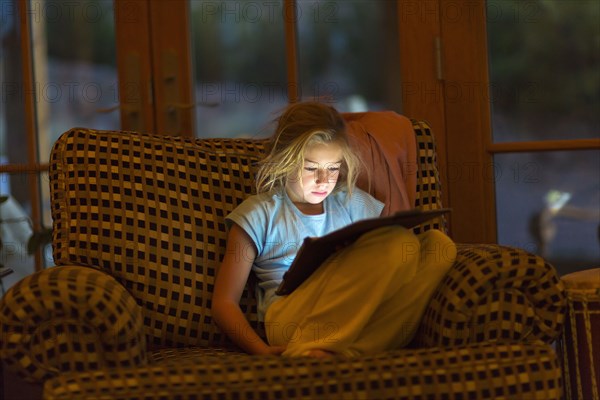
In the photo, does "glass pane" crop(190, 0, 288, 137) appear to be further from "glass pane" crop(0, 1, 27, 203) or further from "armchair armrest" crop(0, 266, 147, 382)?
"armchair armrest" crop(0, 266, 147, 382)

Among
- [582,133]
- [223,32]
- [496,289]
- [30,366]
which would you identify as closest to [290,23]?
[223,32]

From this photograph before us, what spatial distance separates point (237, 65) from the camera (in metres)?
2.95

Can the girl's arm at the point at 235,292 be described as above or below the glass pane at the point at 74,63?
below

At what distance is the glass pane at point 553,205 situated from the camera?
8.80 ft

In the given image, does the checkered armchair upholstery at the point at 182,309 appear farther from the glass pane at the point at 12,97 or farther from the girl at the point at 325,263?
the glass pane at the point at 12,97

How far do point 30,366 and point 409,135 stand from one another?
1164 mm

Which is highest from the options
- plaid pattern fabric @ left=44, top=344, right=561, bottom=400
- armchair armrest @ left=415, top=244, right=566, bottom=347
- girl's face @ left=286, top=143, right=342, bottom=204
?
girl's face @ left=286, top=143, right=342, bottom=204

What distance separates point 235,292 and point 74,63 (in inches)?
52.7

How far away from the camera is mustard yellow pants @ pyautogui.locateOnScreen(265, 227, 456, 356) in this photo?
179cm

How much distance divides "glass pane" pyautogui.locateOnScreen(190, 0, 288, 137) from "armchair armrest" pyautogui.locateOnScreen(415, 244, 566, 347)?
4.04 ft

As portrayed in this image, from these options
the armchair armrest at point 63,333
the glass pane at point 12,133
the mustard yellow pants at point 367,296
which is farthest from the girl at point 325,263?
the glass pane at point 12,133

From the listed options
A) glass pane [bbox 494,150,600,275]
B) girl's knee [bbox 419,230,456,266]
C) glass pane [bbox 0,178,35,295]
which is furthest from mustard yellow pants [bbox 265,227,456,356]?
glass pane [bbox 0,178,35,295]

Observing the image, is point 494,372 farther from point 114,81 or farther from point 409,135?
point 114,81

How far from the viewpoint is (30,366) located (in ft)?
5.60
